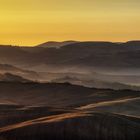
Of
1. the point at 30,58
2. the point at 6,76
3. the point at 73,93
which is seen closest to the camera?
the point at 73,93

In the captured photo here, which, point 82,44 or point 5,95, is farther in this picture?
point 82,44

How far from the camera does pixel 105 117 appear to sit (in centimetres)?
2025

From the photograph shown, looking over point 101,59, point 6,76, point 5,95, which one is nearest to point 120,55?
point 101,59

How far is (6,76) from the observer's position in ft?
217

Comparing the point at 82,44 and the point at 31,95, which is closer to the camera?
the point at 31,95

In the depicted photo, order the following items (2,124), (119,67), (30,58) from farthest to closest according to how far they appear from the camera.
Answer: (30,58) < (119,67) < (2,124)

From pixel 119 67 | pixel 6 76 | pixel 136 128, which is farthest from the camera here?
pixel 119 67

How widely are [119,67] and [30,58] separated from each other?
34.4 metres

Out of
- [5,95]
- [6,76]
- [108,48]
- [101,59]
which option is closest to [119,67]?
[101,59]

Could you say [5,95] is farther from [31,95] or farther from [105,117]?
[105,117]

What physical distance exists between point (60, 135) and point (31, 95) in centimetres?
2618

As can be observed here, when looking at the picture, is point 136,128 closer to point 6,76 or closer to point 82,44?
point 6,76

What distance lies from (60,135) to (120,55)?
141209 millimetres

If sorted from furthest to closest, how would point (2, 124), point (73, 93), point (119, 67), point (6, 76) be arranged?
1. point (119, 67)
2. point (6, 76)
3. point (73, 93)
4. point (2, 124)
